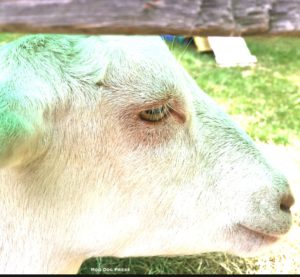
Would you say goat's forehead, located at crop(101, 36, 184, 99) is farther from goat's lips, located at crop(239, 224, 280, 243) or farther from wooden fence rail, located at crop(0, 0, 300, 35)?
wooden fence rail, located at crop(0, 0, 300, 35)

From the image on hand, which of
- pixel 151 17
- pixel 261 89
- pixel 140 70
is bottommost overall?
pixel 261 89

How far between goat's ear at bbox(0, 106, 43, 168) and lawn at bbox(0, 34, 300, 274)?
2.32 ft

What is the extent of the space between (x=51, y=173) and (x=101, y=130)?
222 millimetres

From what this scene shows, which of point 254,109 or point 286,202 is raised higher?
point 286,202

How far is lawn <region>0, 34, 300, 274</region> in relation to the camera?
3689mm

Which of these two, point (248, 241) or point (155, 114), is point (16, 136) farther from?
point (248, 241)

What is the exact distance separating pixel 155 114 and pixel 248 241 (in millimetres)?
595

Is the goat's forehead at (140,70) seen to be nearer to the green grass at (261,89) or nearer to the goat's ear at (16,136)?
the goat's ear at (16,136)

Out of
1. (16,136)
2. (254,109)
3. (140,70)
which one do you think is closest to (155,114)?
(140,70)

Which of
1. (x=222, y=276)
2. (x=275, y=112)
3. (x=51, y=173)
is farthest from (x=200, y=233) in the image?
(x=275, y=112)

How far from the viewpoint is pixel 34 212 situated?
2047mm

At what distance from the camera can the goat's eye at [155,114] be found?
2.02m

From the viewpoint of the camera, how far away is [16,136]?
1.69 m

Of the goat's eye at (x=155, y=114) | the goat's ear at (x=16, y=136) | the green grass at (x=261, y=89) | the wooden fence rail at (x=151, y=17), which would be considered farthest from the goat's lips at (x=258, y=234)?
the green grass at (x=261, y=89)
